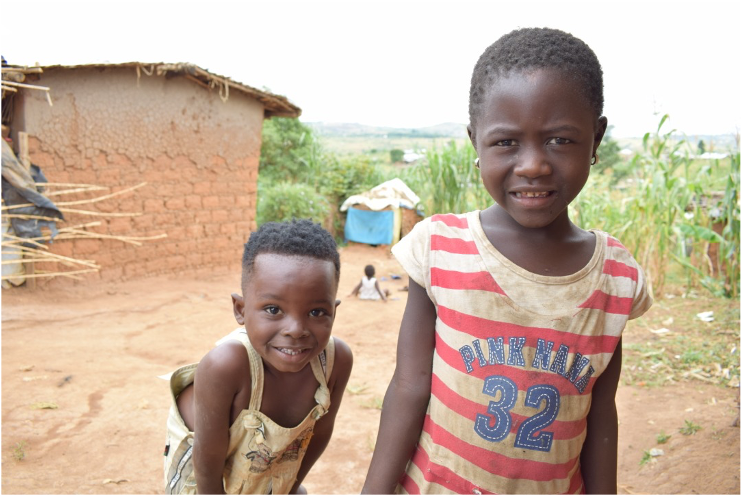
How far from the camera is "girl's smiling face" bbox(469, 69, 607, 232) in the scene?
1.04 meters

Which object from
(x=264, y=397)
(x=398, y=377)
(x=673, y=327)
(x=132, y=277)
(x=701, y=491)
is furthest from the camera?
(x=132, y=277)

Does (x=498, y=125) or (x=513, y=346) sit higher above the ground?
(x=498, y=125)

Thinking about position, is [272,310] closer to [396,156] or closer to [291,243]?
[291,243]

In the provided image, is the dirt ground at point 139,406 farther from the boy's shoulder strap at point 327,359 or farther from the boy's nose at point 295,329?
the boy's nose at point 295,329

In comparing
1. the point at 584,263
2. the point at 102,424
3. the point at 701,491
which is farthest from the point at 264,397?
the point at 102,424

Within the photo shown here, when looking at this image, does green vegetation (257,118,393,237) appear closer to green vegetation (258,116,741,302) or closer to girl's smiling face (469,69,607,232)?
green vegetation (258,116,741,302)

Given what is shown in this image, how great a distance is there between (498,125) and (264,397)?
99 cm

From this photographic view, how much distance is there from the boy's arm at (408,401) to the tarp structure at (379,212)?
11.3m

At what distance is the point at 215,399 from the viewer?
56.6 inches

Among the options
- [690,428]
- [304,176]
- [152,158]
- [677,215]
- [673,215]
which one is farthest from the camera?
[304,176]

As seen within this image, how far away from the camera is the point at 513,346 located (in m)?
1.09

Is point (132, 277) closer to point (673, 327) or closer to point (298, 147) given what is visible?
point (673, 327)

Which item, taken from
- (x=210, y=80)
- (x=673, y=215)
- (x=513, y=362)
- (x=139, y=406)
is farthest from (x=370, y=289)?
(x=513, y=362)

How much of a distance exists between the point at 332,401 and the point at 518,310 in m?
0.84
